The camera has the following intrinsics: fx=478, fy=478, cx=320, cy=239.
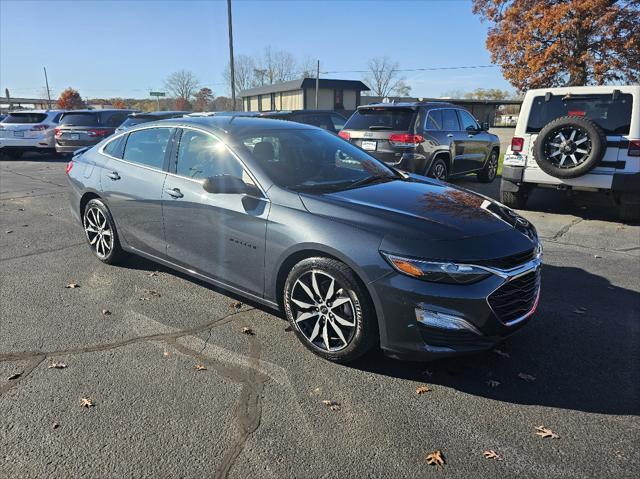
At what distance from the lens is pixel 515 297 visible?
3.12m

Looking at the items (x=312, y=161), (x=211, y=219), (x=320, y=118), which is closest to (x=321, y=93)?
(x=320, y=118)

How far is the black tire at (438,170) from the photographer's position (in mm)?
9125

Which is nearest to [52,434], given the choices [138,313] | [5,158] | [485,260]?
[138,313]

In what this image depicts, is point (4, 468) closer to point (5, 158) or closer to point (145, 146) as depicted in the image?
point (145, 146)

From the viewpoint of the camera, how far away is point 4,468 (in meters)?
2.29

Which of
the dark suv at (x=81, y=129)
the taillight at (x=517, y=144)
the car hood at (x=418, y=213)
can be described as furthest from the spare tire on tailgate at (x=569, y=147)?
the dark suv at (x=81, y=129)

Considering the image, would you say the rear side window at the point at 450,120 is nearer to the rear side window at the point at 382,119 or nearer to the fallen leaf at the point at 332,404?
the rear side window at the point at 382,119

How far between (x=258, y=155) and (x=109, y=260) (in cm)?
238

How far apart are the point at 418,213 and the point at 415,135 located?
5670mm

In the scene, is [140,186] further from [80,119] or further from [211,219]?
[80,119]

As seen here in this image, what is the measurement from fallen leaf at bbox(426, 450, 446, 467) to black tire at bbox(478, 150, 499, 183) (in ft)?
32.0

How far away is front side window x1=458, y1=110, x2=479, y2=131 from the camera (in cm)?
1028

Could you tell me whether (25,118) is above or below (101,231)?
above

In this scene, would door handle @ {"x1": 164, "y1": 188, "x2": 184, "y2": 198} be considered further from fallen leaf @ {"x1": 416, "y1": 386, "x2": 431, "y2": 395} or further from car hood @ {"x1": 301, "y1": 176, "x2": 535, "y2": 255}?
fallen leaf @ {"x1": 416, "y1": 386, "x2": 431, "y2": 395}
